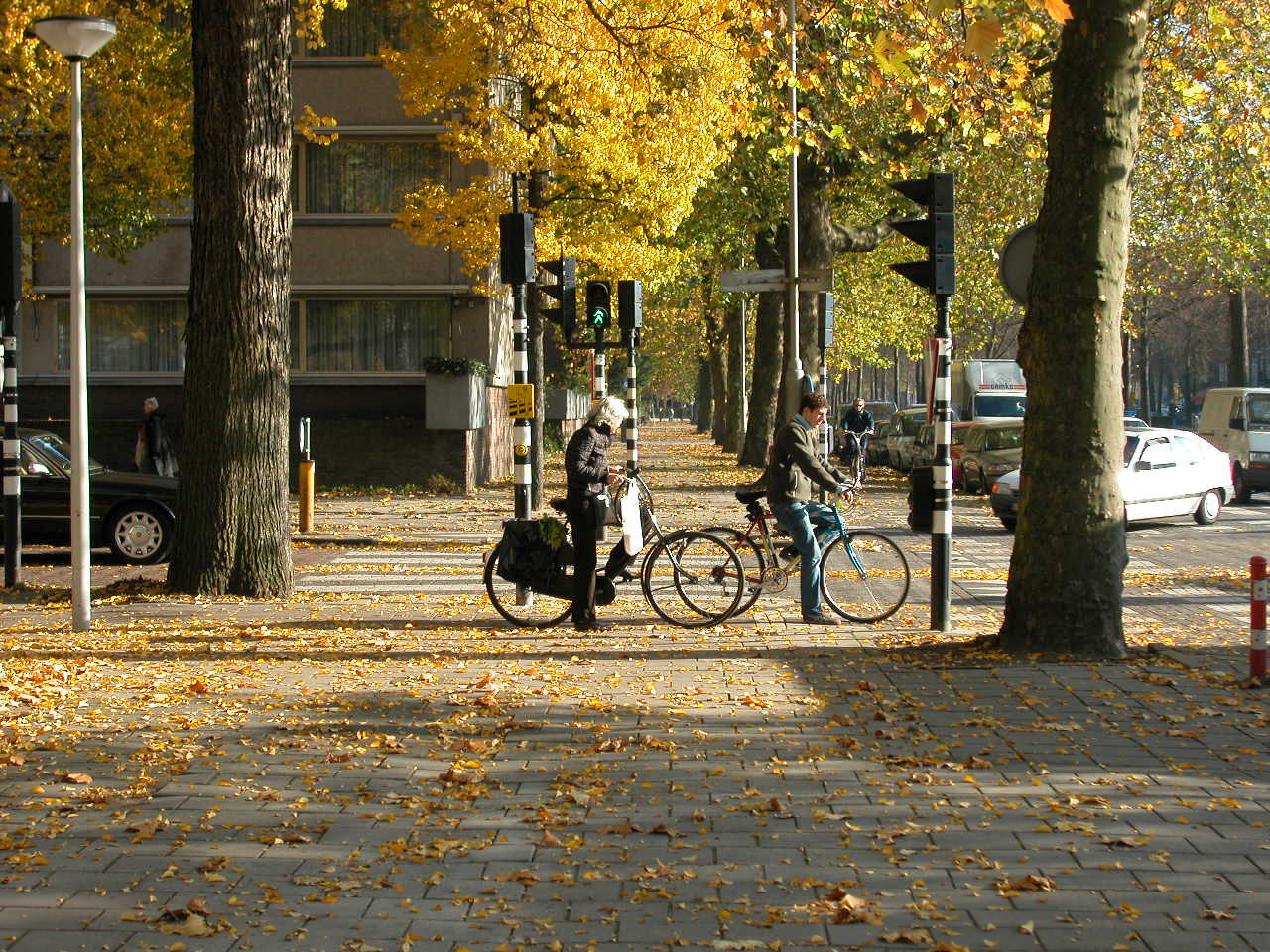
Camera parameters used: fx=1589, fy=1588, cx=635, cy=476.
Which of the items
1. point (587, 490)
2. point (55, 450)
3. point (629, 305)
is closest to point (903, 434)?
point (629, 305)

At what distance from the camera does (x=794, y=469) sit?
11.7 metres

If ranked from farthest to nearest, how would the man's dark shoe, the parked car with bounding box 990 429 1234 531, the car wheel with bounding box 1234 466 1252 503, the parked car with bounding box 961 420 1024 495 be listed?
the car wheel with bounding box 1234 466 1252 503 < the parked car with bounding box 961 420 1024 495 < the parked car with bounding box 990 429 1234 531 < the man's dark shoe

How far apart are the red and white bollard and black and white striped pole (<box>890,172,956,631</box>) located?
2533 millimetres

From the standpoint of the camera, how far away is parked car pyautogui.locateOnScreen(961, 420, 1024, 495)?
A: 27312mm

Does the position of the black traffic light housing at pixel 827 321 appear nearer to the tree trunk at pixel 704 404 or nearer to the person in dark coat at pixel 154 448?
the person in dark coat at pixel 154 448

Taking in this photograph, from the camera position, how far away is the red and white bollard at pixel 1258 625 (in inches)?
345

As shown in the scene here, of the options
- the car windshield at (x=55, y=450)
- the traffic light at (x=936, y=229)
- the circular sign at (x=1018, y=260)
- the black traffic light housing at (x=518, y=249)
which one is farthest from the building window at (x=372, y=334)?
the traffic light at (x=936, y=229)

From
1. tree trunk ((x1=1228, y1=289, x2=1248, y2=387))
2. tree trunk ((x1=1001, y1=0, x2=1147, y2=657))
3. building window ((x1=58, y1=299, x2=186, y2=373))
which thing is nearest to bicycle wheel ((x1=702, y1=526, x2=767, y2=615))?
tree trunk ((x1=1001, y1=0, x2=1147, y2=657))

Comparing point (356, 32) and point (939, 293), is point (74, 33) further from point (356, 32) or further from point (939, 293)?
point (356, 32)

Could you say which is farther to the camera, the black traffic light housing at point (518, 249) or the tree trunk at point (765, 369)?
the tree trunk at point (765, 369)

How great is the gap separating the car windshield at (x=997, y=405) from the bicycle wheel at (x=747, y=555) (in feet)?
81.6

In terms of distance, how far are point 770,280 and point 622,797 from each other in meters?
16.2

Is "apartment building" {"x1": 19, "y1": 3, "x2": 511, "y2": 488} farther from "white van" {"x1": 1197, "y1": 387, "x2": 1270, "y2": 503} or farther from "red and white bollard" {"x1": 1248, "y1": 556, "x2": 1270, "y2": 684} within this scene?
"red and white bollard" {"x1": 1248, "y1": 556, "x2": 1270, "y2": 684}

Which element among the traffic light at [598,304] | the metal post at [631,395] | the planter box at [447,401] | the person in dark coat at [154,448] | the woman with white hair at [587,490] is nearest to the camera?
the woman with white hair at [587,490]
